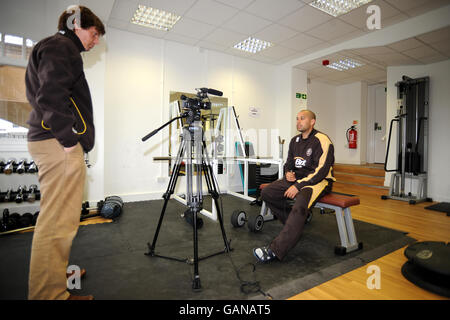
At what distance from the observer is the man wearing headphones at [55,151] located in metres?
1.16

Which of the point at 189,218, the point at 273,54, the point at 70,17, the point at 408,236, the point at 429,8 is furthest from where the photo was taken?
the point at 273,54

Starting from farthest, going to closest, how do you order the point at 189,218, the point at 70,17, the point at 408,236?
the point at 189,218 → the point at 408,236 → the point at 70,17

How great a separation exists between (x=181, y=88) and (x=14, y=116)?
8.35 ft

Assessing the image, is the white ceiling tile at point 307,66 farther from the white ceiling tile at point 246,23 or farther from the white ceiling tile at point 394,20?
the white ceiling tile at point 246,23

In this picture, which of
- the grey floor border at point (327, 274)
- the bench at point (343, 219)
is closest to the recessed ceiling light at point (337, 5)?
the bench at point (343, 219)

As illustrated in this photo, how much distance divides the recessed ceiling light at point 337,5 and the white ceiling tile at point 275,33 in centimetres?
67

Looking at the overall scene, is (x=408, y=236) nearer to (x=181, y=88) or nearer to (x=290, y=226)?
(x=290, y=226)

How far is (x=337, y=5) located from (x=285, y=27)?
31.6 inches

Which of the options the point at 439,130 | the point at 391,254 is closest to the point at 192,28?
A: the point at 391,254

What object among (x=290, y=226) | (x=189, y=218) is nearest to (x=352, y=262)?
(x=290, y=226)

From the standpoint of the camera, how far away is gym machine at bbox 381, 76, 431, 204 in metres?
4.57

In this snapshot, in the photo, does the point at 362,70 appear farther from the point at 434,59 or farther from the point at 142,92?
the point at 142,92

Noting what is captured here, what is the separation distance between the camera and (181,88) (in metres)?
4.69
